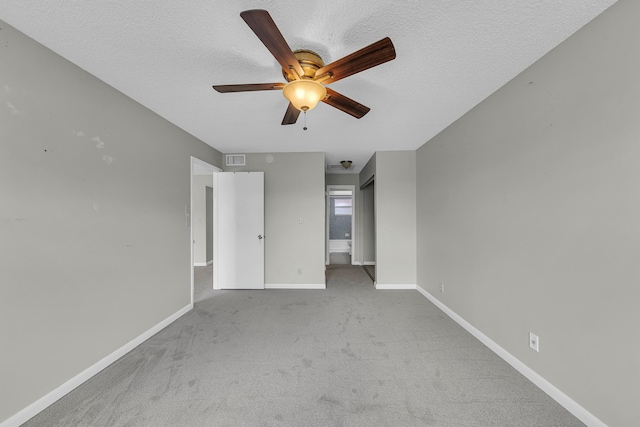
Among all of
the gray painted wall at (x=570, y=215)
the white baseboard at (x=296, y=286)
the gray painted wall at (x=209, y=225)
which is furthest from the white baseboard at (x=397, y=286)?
the gray painted wall at (x=209, y=225)

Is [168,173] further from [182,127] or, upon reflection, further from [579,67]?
[579,67]

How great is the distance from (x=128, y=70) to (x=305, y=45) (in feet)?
4.65

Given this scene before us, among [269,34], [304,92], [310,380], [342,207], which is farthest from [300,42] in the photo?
[342,207]

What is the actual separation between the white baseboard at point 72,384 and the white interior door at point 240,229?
1.49 meters

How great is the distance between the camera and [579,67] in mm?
1443

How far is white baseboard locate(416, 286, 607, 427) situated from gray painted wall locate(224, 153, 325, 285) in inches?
89.3

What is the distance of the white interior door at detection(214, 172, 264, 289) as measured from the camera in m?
4.00

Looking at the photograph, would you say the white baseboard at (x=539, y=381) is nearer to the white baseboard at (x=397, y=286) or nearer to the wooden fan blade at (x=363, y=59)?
the white baseboard at (x=397, y=286)

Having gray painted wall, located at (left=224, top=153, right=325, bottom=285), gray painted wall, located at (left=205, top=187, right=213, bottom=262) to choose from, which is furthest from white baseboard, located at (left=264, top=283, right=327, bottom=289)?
gray painted wall, located at (left=205, top=187, right=213, bottom=262)

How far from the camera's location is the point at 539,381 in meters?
1.70

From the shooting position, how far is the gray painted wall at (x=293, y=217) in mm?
4078

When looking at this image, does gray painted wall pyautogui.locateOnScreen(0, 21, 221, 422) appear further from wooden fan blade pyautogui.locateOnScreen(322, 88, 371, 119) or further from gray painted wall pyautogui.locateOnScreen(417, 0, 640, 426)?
gray painted wall pyautogui.locateOnScreen(417, 0, 640, 426)

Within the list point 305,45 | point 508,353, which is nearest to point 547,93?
point 305,45

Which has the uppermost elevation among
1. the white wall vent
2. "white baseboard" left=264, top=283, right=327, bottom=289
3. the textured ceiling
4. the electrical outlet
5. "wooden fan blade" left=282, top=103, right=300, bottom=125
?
the textured ceiling
